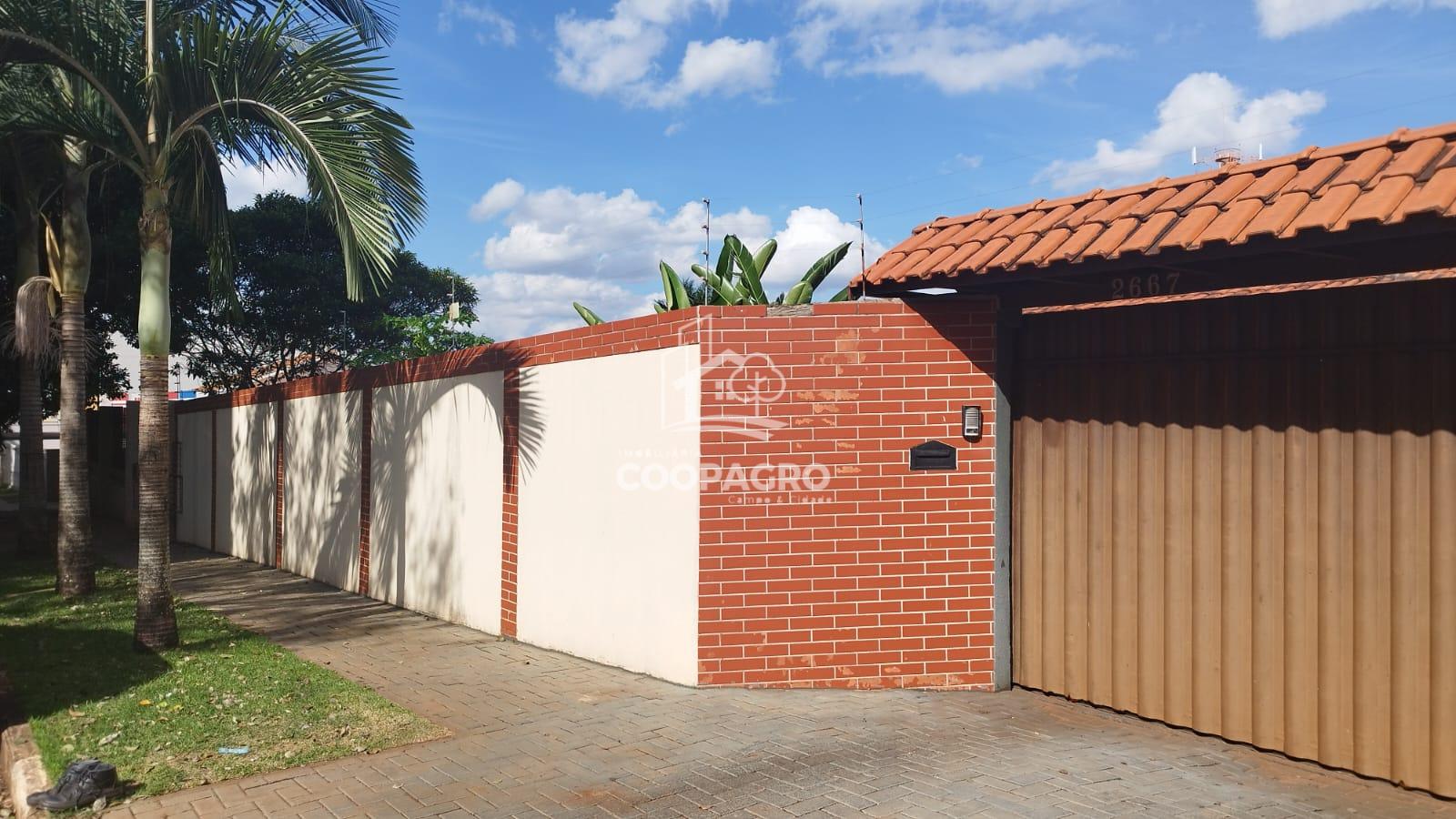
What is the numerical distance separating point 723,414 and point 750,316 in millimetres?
684

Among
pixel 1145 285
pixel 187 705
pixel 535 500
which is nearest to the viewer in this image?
pixel 1145 285

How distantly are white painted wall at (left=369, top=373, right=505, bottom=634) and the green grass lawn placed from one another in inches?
72.4

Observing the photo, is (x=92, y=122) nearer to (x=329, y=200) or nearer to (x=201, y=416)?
(x=329, y=200)

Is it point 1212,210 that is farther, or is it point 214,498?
point 214,498

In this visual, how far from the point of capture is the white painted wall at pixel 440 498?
9852mm

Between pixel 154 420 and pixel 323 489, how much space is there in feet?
17.9

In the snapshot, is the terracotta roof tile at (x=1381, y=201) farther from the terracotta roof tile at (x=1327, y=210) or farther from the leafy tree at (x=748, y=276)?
the leafy tree at (x=748, y=276)

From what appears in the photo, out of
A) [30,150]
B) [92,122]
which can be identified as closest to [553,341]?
[92,122]

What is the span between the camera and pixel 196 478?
62.4 feet

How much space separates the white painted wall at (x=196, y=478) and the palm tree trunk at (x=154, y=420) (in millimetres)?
→ 10446

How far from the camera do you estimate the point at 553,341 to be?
29.3 feet

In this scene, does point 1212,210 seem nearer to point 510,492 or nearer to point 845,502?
point 845,502

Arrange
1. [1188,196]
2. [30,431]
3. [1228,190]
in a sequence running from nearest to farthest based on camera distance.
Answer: [1228,190], [1188,196], [30,431]

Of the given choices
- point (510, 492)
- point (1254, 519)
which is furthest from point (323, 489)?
point (1254, 519)
